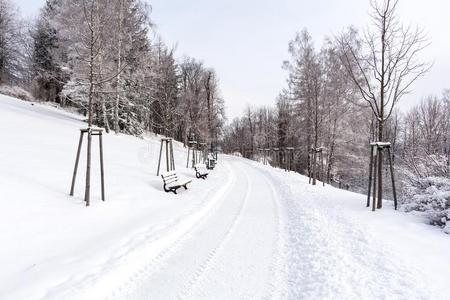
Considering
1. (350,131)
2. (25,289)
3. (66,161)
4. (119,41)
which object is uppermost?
(119,41)

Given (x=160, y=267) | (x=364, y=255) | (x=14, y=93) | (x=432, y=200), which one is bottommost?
(x=160, y=267)

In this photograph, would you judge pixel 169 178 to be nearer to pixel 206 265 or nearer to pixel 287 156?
pixel 206 265

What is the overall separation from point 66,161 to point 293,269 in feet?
29.2

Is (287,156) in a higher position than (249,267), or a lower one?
higher

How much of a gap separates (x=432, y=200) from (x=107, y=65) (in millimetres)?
18547

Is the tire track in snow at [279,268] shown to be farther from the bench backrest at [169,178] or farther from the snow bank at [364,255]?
the bench backrest at [169,178]

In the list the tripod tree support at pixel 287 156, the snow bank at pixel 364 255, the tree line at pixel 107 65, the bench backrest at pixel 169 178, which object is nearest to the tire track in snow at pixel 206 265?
the snow bank at pixel 364 255

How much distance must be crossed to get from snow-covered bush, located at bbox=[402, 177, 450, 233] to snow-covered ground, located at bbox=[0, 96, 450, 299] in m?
0.35

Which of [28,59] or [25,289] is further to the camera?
[28,59]

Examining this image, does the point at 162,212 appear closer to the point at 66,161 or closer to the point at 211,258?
the point at 211,258

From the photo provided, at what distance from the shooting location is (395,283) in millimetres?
4430

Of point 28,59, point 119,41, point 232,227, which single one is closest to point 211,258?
point 232,227

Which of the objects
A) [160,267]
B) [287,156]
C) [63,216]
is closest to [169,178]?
Result: [63,216]

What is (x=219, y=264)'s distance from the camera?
5.30 metres
